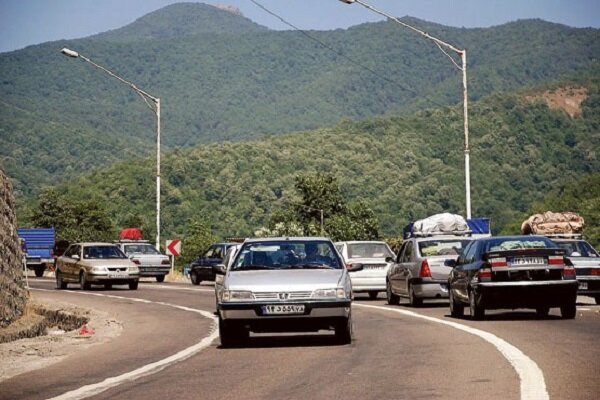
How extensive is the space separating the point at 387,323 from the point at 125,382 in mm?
10579

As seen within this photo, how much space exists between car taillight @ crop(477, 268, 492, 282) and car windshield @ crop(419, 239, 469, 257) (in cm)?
632

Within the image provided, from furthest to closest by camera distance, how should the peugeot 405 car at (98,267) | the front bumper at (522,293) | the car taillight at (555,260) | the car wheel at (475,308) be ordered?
the peugeot 405 car at (98,267) → the car wheel at (475,308) → the car taillight at (555,260) → the front bumper at (522,293)

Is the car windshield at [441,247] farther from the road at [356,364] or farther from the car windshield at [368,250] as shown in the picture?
the car windshield at [368,250]

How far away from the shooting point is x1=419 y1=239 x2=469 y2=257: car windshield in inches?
1134

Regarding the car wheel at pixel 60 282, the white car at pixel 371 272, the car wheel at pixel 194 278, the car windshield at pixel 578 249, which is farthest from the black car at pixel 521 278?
the car wheel at pixel 194 278

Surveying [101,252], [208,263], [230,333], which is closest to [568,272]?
[230,333]

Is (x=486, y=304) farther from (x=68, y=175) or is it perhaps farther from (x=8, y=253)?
(x=68, y=175)

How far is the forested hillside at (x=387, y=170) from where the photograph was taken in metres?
145

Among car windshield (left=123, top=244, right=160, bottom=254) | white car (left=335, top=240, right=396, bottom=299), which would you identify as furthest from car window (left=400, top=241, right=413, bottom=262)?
car windshield (left=123, top=244, right=160, bottom=254)

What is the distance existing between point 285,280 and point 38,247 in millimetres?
50211

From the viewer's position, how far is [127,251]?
53219 mm

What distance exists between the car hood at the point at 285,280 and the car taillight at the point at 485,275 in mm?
4789

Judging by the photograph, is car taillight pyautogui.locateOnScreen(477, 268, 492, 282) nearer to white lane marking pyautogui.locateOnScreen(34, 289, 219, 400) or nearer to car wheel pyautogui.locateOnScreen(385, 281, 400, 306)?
white lane marking pyautogui.locateOnScreen(34, 289, 219, 400)

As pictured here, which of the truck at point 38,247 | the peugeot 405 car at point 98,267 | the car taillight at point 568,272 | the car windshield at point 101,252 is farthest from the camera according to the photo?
the truck at point 38,247
